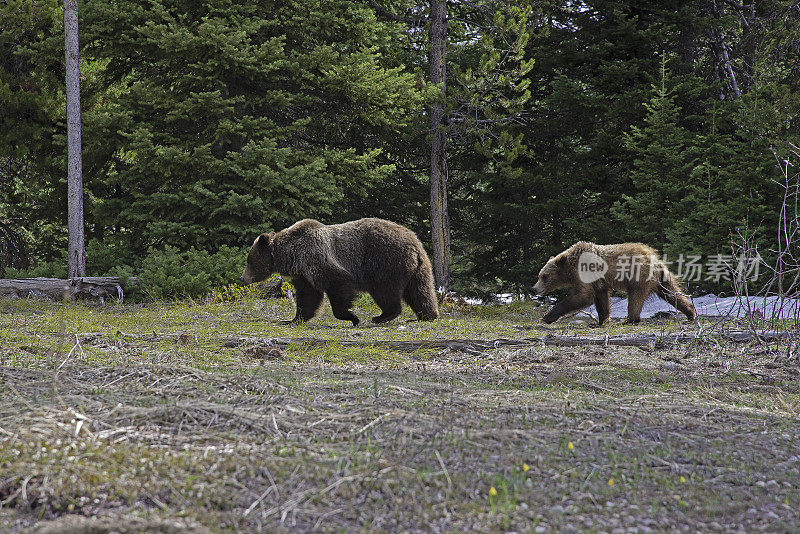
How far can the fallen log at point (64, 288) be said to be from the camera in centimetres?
1110

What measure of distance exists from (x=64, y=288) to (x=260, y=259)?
4486 millimetres

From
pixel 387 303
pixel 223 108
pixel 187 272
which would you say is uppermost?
pixel 223 108

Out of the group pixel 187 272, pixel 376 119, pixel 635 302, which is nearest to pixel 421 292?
pixel 635 302

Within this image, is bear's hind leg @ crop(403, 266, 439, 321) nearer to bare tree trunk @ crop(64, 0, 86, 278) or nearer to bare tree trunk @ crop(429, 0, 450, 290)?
bare tree trunk @ crop(429, 0, 450, 290)

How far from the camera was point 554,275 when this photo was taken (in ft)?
30.9

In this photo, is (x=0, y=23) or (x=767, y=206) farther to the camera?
(x=0, y=23)

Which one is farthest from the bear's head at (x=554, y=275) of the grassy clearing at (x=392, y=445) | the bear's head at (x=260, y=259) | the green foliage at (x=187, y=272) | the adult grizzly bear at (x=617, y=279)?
the green foliage at (x=187, y=272)

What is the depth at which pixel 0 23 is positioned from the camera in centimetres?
1305

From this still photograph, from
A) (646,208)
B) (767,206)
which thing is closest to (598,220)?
(646,208)

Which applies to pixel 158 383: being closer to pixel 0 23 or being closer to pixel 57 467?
pixel 57 467

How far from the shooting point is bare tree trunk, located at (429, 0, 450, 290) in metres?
14.2

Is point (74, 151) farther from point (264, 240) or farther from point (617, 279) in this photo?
point (617, 279)

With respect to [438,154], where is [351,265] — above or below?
below

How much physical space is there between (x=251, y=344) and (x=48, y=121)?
984cm
